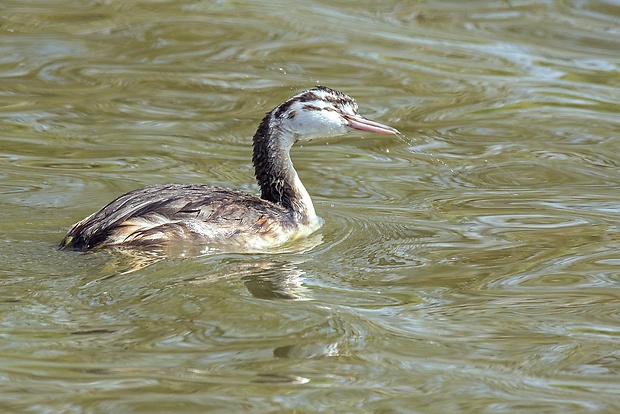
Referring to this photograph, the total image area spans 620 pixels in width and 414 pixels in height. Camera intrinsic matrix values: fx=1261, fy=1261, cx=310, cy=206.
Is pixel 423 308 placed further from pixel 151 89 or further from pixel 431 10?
pixel 431 10

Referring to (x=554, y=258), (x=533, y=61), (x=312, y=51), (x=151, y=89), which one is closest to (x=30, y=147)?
(x=151, y=89)

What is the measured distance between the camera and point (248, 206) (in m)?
9.34

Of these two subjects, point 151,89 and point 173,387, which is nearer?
point 173,387

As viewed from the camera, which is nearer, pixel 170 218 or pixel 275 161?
pixel 170 218

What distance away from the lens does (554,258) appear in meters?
8.97

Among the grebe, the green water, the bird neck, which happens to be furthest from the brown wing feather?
the bird neck

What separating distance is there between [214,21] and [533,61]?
153 inches

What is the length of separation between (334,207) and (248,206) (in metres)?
1.26

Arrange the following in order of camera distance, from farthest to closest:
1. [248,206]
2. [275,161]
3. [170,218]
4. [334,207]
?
1. [334,207]
2. [275,161]
3. [248,206]
4. [170,218]

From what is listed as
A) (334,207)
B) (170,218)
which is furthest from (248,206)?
(334,207)

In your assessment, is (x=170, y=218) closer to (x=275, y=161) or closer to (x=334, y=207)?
(x=275, y=161)

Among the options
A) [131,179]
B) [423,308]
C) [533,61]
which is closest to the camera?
[423,308]

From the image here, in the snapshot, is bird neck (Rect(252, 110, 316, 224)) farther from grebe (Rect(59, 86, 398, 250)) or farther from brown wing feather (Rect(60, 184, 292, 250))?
brown wing feather (Rect(60, 184, 292, 250))

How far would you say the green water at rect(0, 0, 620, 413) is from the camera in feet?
21.4
